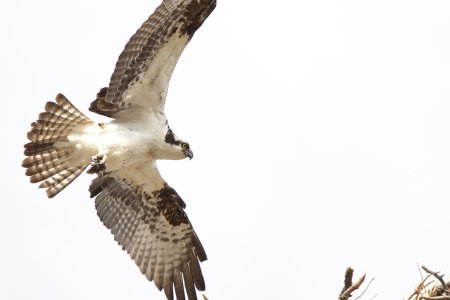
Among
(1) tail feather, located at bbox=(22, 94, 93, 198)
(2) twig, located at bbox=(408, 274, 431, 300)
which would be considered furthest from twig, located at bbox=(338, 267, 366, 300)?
(1) tail feather, located at bbox=(22, 94, 93, 198)

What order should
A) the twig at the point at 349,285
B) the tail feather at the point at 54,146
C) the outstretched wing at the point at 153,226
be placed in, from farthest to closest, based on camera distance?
1. the outstretched wing at the point at 153,226
2. the tail feather at the point at 54,146
3. the twig at the point at 349,285

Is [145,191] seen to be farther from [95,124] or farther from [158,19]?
[158,19]

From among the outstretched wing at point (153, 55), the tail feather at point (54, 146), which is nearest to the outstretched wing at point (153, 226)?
the tail feather at point (54, 146)

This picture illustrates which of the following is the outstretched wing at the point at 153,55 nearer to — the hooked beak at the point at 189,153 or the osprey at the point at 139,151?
the osprey at the point at 139,151

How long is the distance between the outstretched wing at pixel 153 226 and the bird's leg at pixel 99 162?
0.72m

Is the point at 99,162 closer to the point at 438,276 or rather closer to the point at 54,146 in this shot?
the point at 54,146

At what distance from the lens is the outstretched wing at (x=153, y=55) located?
8836 millimetres

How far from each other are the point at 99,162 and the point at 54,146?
0.84 m

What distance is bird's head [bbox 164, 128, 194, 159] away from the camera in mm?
9223

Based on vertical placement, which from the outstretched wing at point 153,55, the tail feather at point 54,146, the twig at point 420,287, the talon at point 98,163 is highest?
the outstretched wing at point 153,55

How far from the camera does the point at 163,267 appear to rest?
9945 millimetres

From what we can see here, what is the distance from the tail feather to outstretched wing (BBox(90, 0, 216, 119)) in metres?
0.37

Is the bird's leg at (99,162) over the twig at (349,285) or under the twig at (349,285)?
over

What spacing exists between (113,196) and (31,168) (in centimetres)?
101
